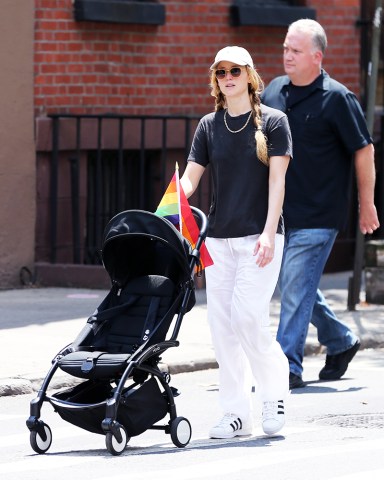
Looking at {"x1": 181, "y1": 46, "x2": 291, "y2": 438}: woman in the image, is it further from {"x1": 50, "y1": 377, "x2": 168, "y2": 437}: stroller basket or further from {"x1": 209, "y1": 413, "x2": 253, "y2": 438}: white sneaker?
{"x1": 50, "y1": 377, "x2": 168, "y2": 437}: stroller basket

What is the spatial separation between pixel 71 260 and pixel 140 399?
279 inches

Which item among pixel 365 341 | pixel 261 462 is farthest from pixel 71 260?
pixel 261 462

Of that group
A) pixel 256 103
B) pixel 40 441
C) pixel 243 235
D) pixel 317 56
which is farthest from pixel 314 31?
pixel 40 441

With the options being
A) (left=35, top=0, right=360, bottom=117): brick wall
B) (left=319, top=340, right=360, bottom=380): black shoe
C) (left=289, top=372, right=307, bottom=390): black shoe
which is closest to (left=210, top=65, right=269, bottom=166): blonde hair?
(left=289, top=372, right=307, bottom=390): black shoe

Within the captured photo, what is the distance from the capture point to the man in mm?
9508

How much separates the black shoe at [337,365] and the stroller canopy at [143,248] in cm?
251

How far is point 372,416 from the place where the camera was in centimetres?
844

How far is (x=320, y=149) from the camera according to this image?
9.57m

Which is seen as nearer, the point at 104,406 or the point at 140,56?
the point at 104,406

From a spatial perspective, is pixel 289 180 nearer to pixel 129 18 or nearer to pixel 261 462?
pixel 261 462

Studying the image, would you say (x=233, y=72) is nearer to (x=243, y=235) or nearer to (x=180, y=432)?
Answer: (x=243, y=235)

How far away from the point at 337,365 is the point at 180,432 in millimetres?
2673

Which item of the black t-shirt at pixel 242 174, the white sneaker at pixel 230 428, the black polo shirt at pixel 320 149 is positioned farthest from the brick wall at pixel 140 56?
the white sneaker at pixel 230 428

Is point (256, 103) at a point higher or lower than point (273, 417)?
higher
